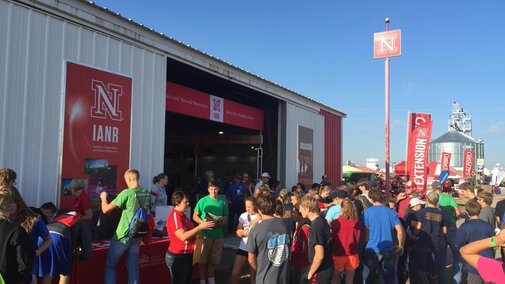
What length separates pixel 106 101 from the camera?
6371 mm

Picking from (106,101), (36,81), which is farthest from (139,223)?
(106,101)

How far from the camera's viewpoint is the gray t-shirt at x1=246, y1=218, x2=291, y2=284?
11.8ft

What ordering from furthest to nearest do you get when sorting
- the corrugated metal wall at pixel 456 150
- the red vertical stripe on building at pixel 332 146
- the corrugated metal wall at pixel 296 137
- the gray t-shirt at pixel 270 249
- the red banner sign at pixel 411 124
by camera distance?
the corrugated metal wall at pixel 456 150 < the red vertical stripe on building at pixel 332 146 < the corrugated metal wall at pixel 296 137 < the red banner sign at pixel 411 124 < the gray t-shirt at pixel 270 249

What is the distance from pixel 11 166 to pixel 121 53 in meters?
2.48

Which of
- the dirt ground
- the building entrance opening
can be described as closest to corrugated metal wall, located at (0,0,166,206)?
the dirt ground

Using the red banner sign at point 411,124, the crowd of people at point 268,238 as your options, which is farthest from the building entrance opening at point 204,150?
the crowd of people at point 268,238

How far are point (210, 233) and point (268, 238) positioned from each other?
1.65 metres

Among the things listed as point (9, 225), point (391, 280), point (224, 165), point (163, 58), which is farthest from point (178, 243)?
point (224, 165)

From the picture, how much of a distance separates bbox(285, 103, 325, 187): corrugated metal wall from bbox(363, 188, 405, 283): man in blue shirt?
7.09 m

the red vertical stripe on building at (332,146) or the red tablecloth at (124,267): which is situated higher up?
the red vertical stripe on building at (332,146)

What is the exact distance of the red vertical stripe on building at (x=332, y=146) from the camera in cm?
1538

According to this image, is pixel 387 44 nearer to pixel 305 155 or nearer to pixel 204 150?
pixel 305 155

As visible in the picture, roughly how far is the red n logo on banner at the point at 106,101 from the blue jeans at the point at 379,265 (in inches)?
167

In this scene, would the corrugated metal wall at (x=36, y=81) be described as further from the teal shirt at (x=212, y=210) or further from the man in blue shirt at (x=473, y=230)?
the man in blue shirt at (x=473, y=230)
